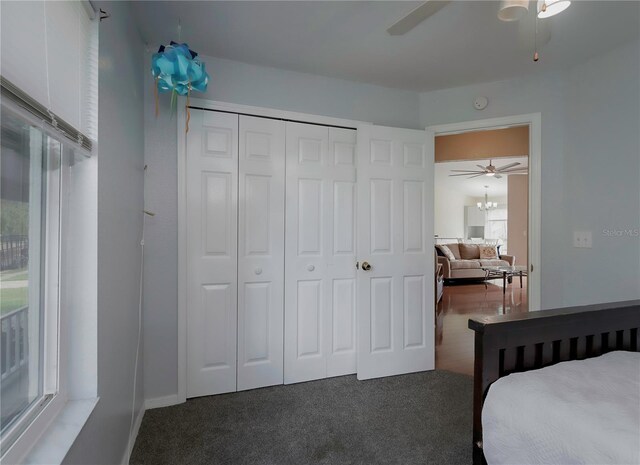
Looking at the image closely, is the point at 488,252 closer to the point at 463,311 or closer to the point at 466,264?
the point at 466,264

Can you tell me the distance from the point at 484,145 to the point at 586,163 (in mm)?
2095

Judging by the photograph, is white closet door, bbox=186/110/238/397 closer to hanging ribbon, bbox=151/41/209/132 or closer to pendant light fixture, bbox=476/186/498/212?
hanging ribbon, bbox=151/41/209/132

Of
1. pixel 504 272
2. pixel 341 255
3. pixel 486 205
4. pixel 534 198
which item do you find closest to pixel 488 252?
pixel 504 272

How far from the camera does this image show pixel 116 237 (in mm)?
1436

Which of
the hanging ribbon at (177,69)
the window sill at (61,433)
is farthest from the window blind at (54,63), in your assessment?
the window sill at (61,433)

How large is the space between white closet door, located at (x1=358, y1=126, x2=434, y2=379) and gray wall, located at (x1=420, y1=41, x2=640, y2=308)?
0.67m

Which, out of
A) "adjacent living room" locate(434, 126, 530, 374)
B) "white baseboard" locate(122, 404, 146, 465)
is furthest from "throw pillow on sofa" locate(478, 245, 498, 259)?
"white baseboard" locate(122, 404, 146, 465)

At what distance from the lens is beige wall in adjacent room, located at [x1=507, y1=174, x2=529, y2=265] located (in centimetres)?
804

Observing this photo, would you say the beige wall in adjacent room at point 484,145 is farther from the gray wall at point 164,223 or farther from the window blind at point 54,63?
the window blind at point 54,63

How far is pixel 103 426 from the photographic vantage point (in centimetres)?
124

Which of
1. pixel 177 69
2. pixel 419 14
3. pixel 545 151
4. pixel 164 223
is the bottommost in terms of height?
pixel 164 223

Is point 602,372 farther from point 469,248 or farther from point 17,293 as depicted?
point 469,248

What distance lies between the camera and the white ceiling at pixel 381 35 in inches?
69.9

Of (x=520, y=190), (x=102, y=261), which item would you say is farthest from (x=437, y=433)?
(x=520, y=190)
